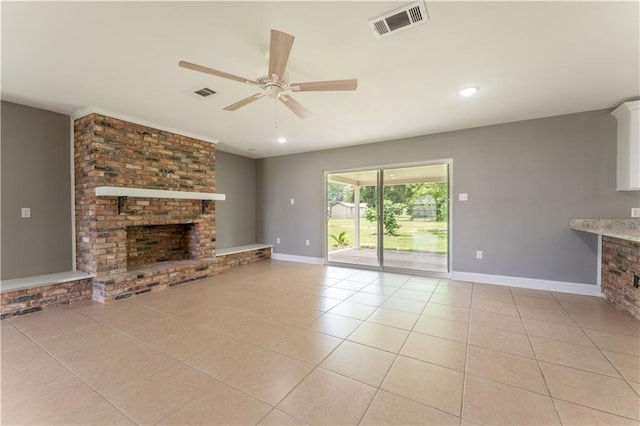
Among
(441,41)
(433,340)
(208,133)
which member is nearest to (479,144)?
(441,41)

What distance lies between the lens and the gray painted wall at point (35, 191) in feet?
10.9

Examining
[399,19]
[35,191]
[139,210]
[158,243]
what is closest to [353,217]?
[158,243]

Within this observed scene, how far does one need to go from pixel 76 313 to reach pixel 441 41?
15.3 feet

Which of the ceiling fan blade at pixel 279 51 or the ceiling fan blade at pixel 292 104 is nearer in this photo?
the ceiling fan blade at pixel 279 51

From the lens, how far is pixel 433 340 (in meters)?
2.45

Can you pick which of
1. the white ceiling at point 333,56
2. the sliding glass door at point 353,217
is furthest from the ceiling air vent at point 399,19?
the sliding glass door at point 353,217

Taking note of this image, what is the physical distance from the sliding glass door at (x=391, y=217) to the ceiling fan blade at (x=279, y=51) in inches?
144

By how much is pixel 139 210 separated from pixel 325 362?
3586 millimetres

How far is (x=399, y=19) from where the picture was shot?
1896 mm

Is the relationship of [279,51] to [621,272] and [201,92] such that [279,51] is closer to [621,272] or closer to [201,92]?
[201,92]

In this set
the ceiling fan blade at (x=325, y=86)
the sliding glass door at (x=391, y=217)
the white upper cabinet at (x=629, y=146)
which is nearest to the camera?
the ceiling fan blade at (x=325, y=86)

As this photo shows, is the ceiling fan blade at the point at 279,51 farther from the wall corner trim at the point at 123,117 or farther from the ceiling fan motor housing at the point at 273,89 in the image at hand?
the wall corner trim at the point at 123,117

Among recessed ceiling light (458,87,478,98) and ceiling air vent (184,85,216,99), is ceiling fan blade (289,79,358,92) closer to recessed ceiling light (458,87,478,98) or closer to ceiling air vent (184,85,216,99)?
ceiling air vent (184,85,216,99)

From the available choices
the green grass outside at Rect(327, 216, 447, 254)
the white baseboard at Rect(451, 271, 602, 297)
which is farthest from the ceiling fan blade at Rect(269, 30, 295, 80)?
the white baseboard at Rect(451, 271, 602, 297)
